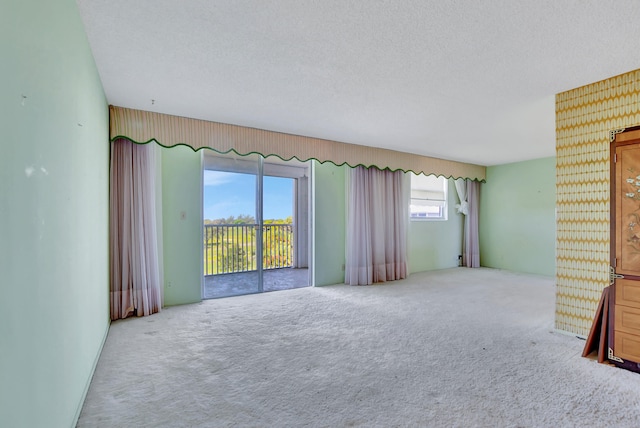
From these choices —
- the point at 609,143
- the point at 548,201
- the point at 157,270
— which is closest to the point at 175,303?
the point at 157,270

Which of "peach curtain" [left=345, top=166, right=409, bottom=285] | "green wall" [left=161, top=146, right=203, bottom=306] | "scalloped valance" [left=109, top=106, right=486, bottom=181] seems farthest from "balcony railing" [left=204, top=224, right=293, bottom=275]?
"peach curtain" [left=345, top=166, right=409, bottom=285]

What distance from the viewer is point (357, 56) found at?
2.33m

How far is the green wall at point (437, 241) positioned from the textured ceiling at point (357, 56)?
3125 mm

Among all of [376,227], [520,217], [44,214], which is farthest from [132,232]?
[520,217]

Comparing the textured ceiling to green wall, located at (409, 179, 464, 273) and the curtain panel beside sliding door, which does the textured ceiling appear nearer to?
the curtain panel beside sliding door

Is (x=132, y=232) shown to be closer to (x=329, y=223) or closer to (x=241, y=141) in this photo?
(x=241, y=141)

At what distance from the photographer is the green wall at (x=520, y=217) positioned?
5966 millimetres

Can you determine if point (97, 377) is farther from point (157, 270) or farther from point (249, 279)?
point (249, 279)

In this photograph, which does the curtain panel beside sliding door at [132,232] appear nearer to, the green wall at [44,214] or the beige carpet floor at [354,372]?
the beige carpet floor at [354,372]

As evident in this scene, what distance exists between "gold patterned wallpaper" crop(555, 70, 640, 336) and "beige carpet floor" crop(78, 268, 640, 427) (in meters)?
0.39

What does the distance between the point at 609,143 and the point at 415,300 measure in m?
2.67

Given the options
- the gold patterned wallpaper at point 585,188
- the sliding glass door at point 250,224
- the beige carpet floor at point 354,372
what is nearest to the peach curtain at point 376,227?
the sliding glass door at point 250,224

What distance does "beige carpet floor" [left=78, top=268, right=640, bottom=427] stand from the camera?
6.02 ft

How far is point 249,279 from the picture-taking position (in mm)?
5328
